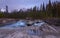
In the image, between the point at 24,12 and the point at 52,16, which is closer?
the point at 52,16

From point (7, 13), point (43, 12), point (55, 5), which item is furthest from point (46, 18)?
point (7, 13)

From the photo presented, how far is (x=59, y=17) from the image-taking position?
1328 inches

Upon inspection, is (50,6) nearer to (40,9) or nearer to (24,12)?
(40,9)

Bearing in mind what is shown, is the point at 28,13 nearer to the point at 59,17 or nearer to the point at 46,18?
the point at 46,18

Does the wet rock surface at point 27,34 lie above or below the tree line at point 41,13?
below

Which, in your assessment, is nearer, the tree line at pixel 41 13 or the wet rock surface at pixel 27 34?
the wet rock surface at pixel 27 34

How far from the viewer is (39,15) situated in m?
34.3

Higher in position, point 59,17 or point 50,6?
point 50,6

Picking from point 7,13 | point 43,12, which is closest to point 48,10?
point 43,12

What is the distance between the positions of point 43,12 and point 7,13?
746 cm

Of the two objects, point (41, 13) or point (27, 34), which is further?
point (41, 13)

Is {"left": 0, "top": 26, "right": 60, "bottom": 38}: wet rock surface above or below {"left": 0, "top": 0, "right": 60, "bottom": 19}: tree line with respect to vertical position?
below

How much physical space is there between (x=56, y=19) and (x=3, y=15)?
36.5 feet

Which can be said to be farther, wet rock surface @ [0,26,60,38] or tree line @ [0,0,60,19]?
tree line @ [0,0,60,19]
